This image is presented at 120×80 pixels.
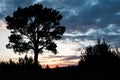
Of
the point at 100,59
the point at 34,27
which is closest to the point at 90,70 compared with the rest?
the point at 100,59

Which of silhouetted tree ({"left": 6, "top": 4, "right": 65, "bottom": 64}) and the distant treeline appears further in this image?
silhouetted tree ({"left": 6, "top": 4, "right": 65, "bottom": 64})

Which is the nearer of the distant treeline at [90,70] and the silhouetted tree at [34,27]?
the distant treeline at [90,70]

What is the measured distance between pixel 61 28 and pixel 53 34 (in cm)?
188

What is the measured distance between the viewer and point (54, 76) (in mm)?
13516

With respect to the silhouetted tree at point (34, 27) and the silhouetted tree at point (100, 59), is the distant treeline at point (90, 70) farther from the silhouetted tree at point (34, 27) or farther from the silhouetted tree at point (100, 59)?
the silhouetted tree at point (34, 27)

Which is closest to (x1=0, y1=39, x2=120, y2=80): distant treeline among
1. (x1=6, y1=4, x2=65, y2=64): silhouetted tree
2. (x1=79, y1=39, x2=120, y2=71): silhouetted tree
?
(x1=79, y1=39, x2=120, y2=71): silhouetted tree

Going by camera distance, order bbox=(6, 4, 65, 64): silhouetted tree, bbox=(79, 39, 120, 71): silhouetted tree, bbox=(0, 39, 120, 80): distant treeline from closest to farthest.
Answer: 1. bbox=(0, 39, 120, 80): distant treeline
2. bbox=(79, 39, 120, 71): silhouetted tree
3. bbox=(6, 4, 65, 64): silhouetted tree

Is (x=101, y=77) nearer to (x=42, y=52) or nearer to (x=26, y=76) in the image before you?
(x=26, y=76)

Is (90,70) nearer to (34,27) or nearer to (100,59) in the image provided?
(100,59)

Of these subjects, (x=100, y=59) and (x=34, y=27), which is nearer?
(x=100, y=59)

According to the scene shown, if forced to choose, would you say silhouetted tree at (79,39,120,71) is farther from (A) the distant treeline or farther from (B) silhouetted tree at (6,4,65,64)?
(B) silhouetted tree at (6,4,65,64)

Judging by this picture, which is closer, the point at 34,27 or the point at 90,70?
the point at 90,70

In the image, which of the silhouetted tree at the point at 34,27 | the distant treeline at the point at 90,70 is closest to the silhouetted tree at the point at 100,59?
the distant treeline at the point at 90,70

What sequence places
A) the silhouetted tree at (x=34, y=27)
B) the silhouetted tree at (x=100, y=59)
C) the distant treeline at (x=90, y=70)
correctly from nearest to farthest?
the distant treeline at (x=90, y=70)
the silhouetted tree at (x=100, y=59)
the silhouetted tree at (x=34, y=27)
